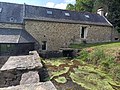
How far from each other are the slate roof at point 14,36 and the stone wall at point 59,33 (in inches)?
49.4

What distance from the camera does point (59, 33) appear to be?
69.2ft

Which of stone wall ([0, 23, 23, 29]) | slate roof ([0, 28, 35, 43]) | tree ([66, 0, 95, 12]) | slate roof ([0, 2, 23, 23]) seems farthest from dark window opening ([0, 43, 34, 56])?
tree ([66, 0, 95, 12])

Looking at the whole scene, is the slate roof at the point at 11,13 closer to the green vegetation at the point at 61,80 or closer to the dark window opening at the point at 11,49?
the dark window opening at the point at 11,49

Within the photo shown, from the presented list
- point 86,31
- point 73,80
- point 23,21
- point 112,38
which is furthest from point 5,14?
point 112,38

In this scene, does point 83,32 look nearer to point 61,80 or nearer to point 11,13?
point 11,13

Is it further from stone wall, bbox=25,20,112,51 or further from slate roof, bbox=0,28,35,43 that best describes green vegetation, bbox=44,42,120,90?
stone wall, bbox=25,20,112,51

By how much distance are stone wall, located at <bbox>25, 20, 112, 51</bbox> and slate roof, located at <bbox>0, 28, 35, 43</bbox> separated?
1255 mm

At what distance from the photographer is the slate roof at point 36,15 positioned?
62.4 ft

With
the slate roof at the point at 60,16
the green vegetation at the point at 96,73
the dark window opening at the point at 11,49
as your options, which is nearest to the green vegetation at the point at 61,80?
the green vegetation at the point at 96,73

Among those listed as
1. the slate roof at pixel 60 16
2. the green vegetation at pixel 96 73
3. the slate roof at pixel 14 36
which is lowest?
the green vegetation at pixel 96 73

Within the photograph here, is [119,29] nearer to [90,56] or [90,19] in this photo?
[90,19]

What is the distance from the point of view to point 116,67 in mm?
10289

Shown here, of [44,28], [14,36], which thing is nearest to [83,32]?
[44,28]

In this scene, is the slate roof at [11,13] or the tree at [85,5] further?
the tree at [85,5]
